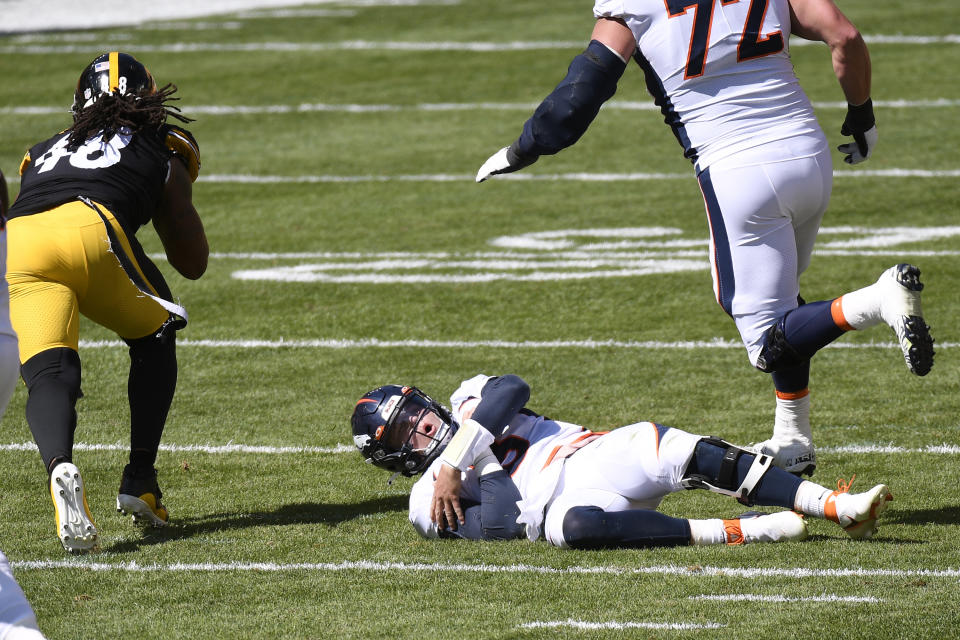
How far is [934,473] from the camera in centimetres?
518

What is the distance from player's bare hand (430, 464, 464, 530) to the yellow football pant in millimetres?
1213

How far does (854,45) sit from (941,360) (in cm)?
275

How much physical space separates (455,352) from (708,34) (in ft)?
10.5

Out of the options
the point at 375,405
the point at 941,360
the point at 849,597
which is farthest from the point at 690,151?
the point at 941,360

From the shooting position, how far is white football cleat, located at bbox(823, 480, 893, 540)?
4230 mm

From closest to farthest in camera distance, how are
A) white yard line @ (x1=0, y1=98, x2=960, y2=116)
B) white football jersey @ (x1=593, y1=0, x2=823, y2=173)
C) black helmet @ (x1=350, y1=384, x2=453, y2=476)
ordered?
white football jersey @ (x1=593, y1=0, x2=823, y2=173)
black helmet @ (x1=350, y1=384, x2=453, y2=476)
white yard line @ (x1=0, y1=98, x2=960, y2=116)

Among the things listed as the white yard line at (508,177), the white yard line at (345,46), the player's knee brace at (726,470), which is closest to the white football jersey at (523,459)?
the player's knee brace at (726,470)

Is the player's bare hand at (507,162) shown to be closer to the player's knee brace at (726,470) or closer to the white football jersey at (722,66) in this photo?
the white football jersey at (722,66)

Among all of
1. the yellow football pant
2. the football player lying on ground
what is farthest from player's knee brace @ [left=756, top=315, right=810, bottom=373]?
the yellow football pant

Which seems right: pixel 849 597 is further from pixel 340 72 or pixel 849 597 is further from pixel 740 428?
pixel 340 72

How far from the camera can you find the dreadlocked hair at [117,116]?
5035 millimetres

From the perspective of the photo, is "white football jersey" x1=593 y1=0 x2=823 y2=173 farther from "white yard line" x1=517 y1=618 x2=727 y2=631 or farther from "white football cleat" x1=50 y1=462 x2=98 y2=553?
"white football cleat" x1=50 y1=462 x2=98 y2=553

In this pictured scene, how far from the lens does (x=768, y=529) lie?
4359mm

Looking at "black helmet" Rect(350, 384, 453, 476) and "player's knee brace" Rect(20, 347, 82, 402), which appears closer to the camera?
"player's knee brace" Rect(20, 347, 82, 402)
